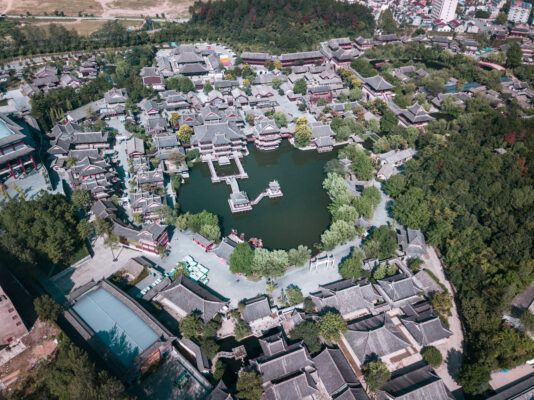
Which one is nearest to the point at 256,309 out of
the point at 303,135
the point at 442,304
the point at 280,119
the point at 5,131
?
the point at 442,304

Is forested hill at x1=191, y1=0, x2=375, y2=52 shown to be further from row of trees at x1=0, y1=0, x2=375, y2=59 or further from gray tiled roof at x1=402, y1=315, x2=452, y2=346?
gray tiled roof at x1=402, y1=315, x2=452, y2=346

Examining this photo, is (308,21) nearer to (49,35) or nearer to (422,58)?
(422,58)

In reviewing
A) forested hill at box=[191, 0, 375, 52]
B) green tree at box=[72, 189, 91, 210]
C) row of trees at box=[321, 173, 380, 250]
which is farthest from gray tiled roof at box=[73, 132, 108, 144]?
forested hill at box=[191, 0, 375, 52]

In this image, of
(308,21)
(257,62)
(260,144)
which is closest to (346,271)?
(260,144)

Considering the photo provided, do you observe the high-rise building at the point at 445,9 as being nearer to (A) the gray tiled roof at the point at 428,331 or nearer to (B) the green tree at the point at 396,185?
(B) the green tree at the point at 396,185

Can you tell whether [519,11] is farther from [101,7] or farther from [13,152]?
[13,152]

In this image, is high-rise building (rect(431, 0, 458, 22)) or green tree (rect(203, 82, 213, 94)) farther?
high-rise building (rect(431, 0, 458, 22))
